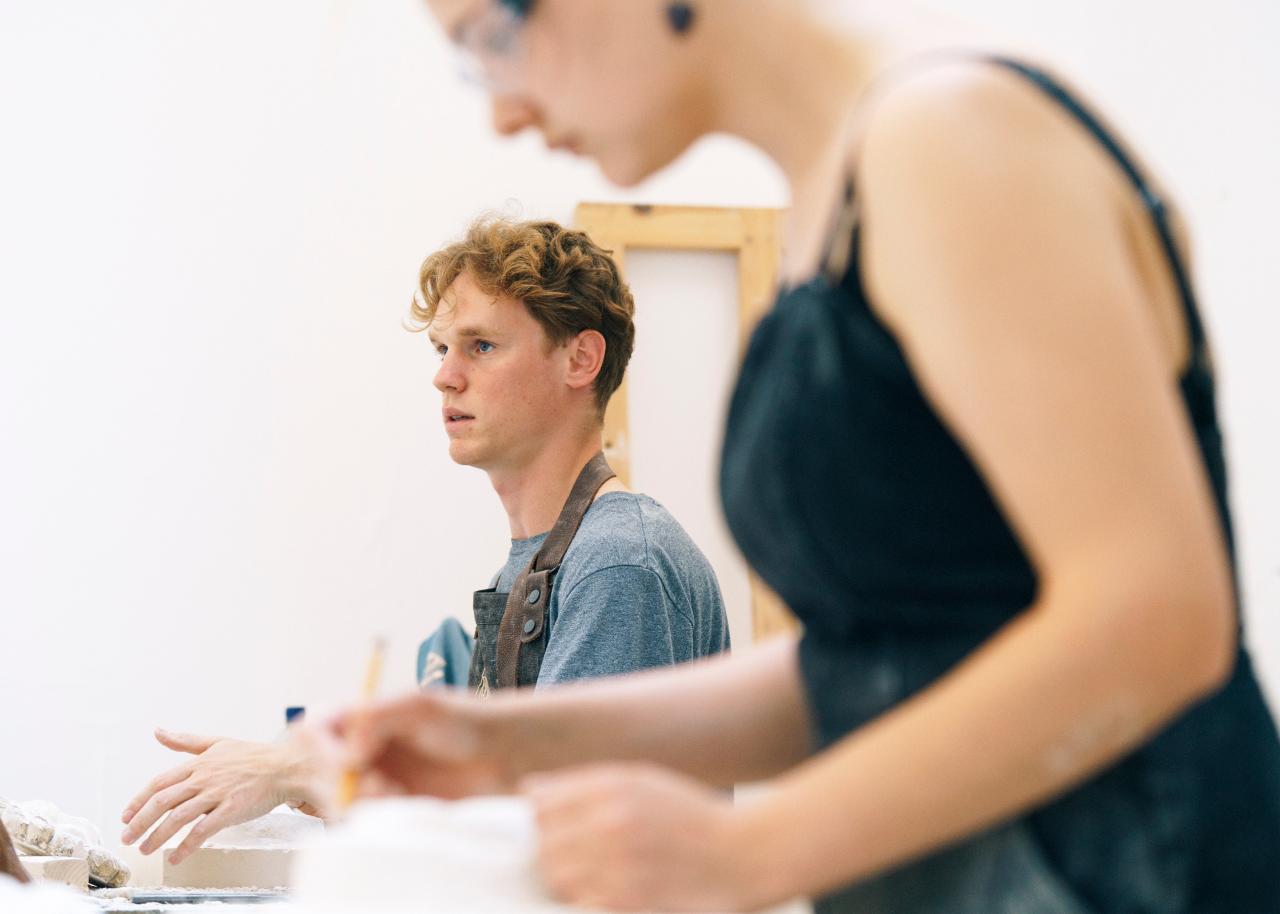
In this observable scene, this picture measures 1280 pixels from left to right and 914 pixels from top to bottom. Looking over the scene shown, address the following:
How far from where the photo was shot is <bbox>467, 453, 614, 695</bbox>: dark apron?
7.53ft

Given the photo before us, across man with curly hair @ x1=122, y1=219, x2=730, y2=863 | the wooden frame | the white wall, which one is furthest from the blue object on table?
the wooden frame

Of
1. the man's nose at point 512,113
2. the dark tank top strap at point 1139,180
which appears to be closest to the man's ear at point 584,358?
the man's nose at point 512,113

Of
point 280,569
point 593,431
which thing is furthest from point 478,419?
point 280,569

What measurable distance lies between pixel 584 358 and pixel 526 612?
1.77 ft

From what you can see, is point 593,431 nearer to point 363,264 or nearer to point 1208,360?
point 363,264

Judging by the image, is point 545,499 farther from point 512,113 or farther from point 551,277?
point 512,113

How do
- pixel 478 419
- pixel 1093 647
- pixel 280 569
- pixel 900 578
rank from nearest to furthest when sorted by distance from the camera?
pixel 1093 647 → pixel 900 578 → pixel 478 419 → pixel 280 569

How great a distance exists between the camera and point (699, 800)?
57 cm

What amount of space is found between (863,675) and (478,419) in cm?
192

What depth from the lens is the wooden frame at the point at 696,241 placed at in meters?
3.89

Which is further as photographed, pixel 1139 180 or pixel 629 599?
pixel 629 599

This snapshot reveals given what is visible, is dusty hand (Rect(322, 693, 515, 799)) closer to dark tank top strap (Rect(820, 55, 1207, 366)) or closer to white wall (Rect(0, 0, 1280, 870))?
dark tank top strap (Rect(820, 55, 1207, 366))

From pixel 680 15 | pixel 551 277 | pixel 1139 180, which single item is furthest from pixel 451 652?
pixel 1139 180

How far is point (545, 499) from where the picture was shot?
2.55m
